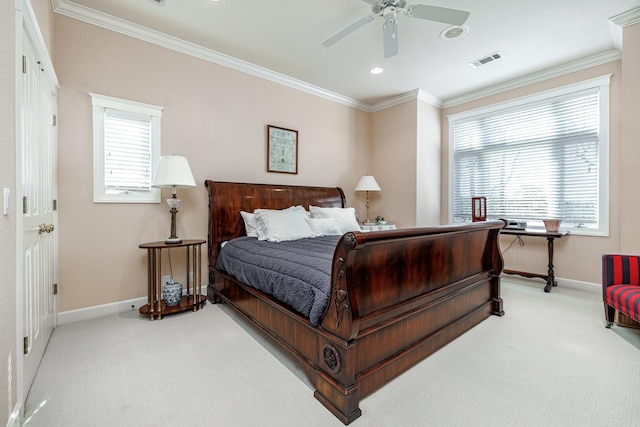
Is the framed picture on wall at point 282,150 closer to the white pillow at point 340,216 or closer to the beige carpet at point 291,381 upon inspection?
the white pillow at point 340,216

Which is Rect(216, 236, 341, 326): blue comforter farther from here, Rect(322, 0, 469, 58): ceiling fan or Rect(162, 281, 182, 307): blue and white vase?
Rect(322, 0, 469, 58): ceiling fan

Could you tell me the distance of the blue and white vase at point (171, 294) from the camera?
3039mm

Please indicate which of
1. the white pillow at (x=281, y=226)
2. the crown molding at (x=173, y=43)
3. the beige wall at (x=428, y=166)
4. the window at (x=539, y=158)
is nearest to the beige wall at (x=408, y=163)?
the beige wall at (x=428, y=166)

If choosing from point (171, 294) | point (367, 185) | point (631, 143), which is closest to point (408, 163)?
point (367, 185)

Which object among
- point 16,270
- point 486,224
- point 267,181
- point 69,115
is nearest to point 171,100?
point 69,115

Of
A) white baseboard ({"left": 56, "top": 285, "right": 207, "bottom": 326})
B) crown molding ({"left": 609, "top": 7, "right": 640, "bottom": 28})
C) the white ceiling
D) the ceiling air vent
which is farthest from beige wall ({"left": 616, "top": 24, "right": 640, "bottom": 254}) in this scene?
white baseboard ({"left": 56, "top": 285, "right": 207, "bottom": 326})

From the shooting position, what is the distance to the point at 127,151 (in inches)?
122

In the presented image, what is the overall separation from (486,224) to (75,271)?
3.99 m

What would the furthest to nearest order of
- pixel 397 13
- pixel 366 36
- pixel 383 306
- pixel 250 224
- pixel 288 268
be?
pixel 250 224 → pixel 366 36 → pixel 397 13 → pixel 288 268 → pixel 383 306

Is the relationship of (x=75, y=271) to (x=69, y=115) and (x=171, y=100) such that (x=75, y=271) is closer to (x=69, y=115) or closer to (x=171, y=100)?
(x=69, y=115)

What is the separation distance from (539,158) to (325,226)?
3287 millimetres

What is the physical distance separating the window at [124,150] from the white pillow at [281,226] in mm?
1184

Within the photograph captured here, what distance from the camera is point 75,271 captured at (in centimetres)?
283

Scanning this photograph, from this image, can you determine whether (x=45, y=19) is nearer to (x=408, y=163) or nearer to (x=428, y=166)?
(x=408, y=163)
